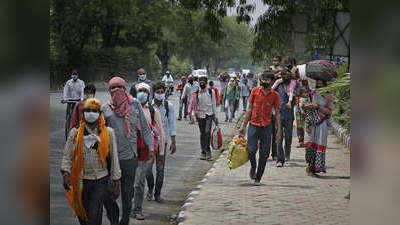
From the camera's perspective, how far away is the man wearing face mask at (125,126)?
20.0ft

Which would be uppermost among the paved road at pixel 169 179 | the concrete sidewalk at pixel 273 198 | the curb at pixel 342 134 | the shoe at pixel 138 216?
the curb at pixel 342 134

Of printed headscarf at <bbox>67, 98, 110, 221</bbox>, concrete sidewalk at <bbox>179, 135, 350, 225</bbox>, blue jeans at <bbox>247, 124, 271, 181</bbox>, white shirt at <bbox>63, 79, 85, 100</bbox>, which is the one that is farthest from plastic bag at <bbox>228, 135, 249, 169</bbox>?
white shirt at <bbox>63, 79, 85, 100</bbox>

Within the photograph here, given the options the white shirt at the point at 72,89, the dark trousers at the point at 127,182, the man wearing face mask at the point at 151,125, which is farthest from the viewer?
the white shirt at the point at 72,89

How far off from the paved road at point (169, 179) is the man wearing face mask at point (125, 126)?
125 centimetres

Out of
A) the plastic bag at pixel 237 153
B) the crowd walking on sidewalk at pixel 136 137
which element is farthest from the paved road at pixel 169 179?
the plastic bag at pixel 237 153

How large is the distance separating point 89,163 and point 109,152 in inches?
9.0

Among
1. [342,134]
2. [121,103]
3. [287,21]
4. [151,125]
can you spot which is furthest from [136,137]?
[342,134]

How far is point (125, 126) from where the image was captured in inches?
242

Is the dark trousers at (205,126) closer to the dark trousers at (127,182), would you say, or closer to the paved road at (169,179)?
the paved road at (169,179)

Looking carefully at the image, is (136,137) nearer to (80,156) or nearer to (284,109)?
(80,156)
